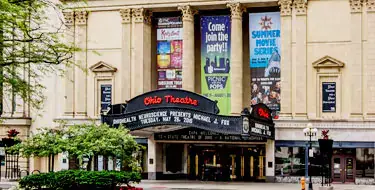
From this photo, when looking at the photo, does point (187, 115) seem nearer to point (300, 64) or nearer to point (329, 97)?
point (300, 64)

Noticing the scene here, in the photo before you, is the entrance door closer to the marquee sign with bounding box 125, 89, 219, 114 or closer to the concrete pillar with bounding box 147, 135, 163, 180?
the marquee sign with bounding box 125, 89, 219, 114

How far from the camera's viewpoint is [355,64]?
185ft

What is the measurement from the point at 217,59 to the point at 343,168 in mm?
13503

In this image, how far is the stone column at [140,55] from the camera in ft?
203

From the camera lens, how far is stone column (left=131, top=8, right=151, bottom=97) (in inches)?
2434

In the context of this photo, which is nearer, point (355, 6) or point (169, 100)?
point (169, 100)

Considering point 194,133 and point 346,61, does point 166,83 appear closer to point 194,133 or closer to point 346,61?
point 194,133

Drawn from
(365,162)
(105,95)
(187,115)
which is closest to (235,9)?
(187,115)

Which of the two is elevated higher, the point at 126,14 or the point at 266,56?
the point at 126,14

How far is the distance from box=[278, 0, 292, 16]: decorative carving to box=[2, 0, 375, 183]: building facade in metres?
0.08

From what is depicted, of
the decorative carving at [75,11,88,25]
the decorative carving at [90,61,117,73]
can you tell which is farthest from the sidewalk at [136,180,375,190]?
the decorative carving at [75,11,88,25]

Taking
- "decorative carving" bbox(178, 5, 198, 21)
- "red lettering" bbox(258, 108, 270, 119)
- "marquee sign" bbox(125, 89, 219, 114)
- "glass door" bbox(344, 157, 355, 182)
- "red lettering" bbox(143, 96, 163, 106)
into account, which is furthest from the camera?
"decorative carving" bbox(178, 5, 198, 21)

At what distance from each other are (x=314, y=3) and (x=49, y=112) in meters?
25.0

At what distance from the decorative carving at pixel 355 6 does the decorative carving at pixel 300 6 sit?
3.57m
